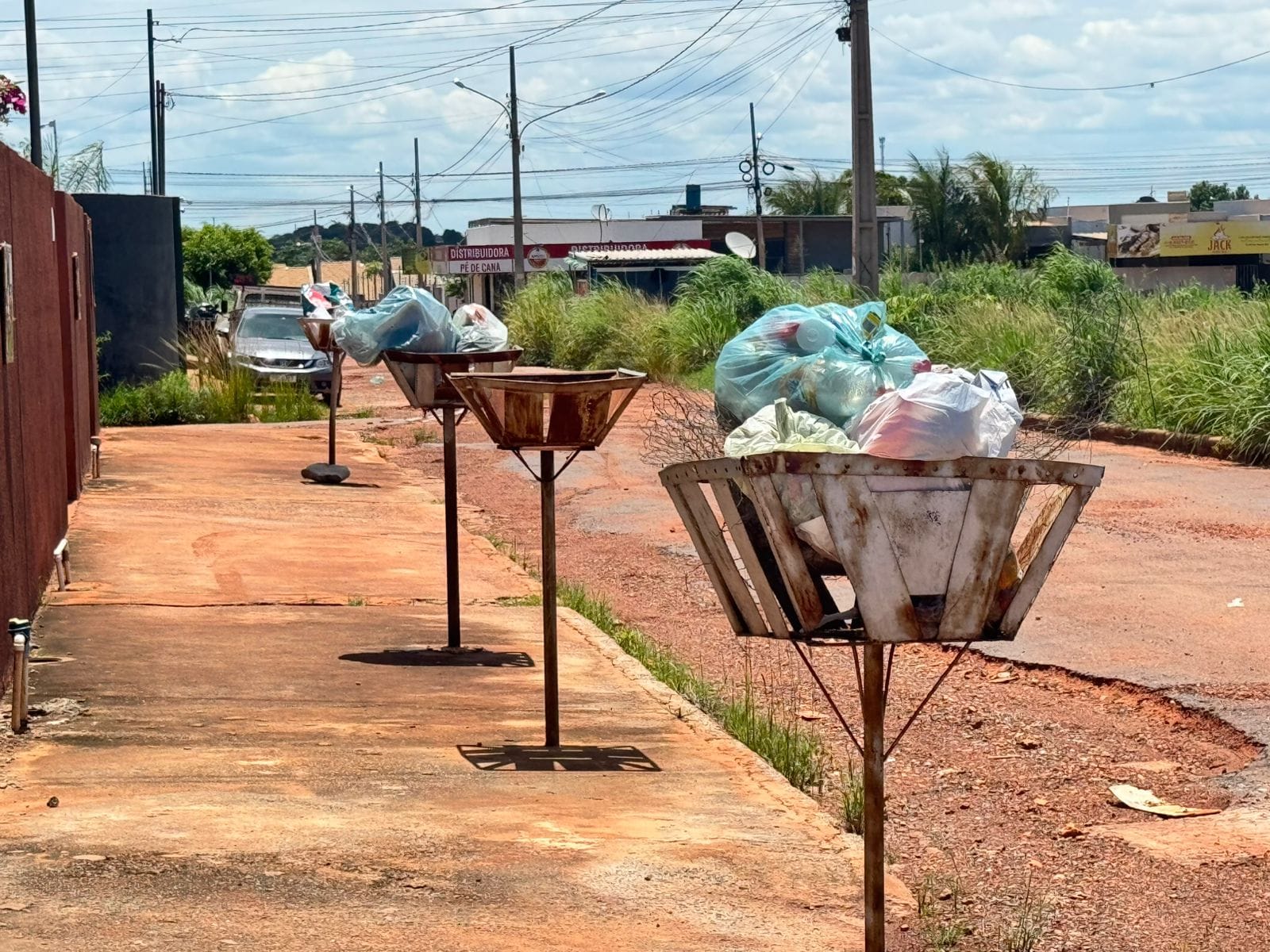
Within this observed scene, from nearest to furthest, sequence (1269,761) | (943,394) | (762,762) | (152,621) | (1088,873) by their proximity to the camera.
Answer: (943,394)
(1088,873)
(762,762)
(1269,761)
(152,621)

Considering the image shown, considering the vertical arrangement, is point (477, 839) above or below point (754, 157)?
below

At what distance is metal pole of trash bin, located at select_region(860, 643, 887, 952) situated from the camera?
12.1 ft

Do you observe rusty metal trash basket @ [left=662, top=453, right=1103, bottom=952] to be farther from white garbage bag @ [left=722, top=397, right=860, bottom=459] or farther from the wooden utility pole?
the wooden utility pole

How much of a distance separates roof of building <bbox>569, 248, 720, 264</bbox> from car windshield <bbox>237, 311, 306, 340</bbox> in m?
24.7

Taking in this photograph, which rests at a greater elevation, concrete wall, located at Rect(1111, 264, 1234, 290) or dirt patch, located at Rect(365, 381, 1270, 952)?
concrete wall, located at Rect(1111, 264, 1234, 290)

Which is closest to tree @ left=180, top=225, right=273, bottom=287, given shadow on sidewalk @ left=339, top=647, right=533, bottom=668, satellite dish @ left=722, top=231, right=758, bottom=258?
satellite dish @ left=722, top=231, right=758, bottom=258

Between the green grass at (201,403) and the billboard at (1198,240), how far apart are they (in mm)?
36529

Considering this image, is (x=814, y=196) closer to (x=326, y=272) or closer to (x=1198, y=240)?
(x=1198, y=240)

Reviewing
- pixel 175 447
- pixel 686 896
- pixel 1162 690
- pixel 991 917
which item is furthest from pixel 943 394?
pixel 175 447

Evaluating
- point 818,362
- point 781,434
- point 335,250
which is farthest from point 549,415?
point 335,250

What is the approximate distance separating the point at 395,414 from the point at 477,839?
22475 millimetres

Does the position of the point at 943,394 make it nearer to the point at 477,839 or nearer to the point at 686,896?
the point at 686,896

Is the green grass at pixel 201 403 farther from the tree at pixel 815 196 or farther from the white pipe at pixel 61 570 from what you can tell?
the tree at pixel 815 196

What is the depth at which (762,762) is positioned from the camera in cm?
640
